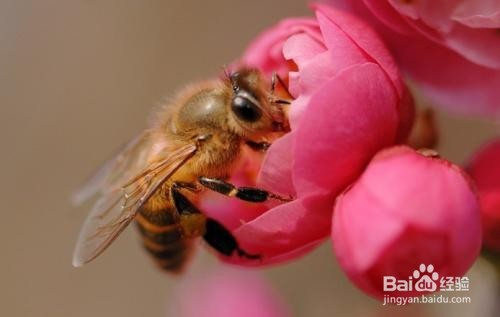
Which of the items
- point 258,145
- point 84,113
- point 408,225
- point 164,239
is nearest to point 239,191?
point 258,145

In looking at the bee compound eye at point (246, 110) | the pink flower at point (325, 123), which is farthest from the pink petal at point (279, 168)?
the bee compound eye at point (246, 110)

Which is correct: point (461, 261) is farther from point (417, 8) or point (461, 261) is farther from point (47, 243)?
point (47, 243)

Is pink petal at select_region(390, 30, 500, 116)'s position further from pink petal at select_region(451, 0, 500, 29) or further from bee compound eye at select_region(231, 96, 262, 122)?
bee compound eye at select_region(231, 96, 262, 122)

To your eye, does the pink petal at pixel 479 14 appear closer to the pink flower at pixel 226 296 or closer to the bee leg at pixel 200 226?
the bee leg at pixel 200 226

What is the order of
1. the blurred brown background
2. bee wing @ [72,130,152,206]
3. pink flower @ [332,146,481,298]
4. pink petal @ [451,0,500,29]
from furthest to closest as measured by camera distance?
the blurred brown background, bee wing @ [72,130,152,206], pink petal @ [451,0,500,29], pink flower @ [332,146,481,298]

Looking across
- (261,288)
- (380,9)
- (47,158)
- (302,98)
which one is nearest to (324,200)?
(302,98)

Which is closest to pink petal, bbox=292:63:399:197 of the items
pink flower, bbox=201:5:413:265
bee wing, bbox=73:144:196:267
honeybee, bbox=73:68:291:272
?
pink flower, bbox=201:5:413:265
